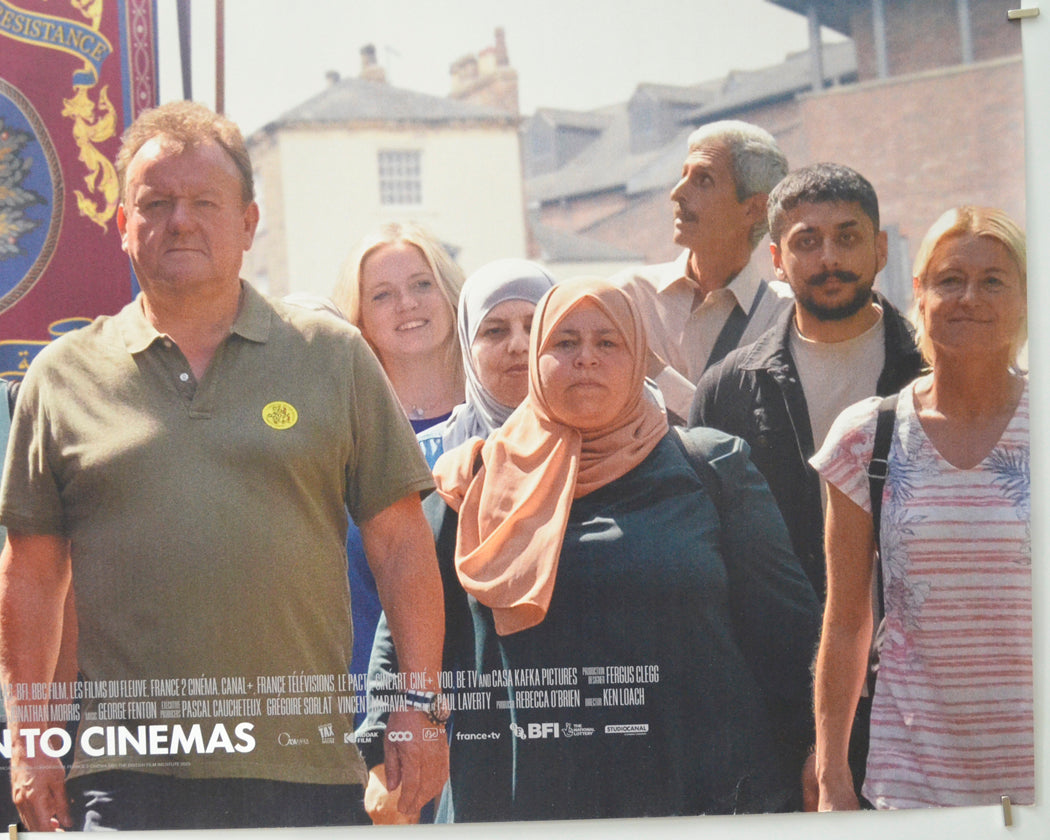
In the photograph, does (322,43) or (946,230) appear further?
(322,43)

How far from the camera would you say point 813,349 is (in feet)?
10.6

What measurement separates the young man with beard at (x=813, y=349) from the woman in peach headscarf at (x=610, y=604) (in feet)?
0.26

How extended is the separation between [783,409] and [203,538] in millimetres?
1530

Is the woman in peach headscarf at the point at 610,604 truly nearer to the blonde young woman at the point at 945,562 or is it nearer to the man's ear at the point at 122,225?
the blonde young woman at the point at 945,562

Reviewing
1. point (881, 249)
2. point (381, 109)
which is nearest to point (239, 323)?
point (381, 109)

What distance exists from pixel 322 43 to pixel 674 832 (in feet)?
7.64

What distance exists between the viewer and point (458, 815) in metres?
3.20

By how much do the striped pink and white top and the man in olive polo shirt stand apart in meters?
1.16

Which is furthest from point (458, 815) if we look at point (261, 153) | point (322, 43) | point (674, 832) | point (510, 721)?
point (322, 43)

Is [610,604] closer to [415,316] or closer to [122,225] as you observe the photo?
[415,316]

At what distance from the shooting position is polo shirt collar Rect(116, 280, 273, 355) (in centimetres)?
318

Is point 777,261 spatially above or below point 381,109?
below

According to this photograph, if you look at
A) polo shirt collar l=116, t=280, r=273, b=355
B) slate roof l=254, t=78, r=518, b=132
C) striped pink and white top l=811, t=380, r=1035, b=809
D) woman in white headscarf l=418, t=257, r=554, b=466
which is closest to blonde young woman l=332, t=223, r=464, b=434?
woman in white headscarf l=418, t=257, r=554, b=466

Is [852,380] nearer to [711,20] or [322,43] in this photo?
[711,20]
